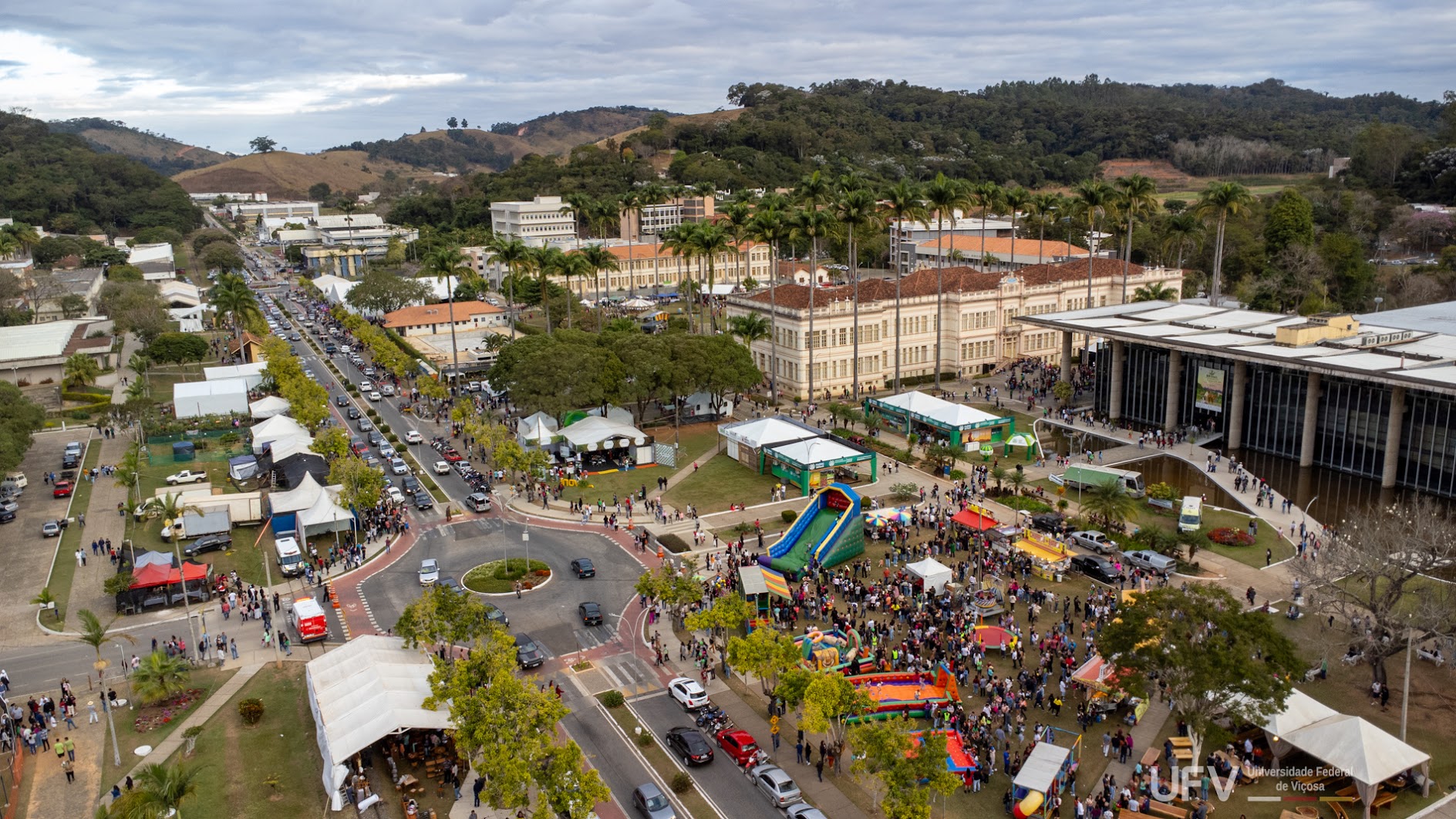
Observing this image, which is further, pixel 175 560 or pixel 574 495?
pixel 574 495

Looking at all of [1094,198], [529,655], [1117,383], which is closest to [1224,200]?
[1094,198]

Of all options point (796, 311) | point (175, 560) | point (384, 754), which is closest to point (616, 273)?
point (796, 311)

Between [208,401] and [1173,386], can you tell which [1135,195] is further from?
[208,401]

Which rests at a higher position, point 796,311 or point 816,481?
point 796,311

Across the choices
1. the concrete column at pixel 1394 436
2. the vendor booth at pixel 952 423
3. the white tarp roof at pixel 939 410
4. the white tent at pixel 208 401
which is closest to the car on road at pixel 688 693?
the vendor booth at pixel 952 423

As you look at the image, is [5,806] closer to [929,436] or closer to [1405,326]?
[929,436]
